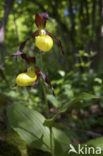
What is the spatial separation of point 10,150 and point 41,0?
300cm

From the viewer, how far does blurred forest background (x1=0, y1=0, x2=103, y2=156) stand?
5.34 ft

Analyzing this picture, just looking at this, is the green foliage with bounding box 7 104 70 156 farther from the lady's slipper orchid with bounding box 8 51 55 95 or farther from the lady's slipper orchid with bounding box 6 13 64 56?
the lady's slipper orchid with bounding box 6 13 64 56

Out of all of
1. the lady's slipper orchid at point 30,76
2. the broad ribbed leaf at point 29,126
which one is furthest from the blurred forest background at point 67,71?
the broad ribbed leaf at point 29,126

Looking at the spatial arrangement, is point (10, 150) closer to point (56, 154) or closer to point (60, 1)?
point (56, 154)

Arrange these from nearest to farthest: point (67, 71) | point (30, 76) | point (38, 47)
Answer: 1. point (38, 47)
2. point (30, 76)
3. point (67, 71)

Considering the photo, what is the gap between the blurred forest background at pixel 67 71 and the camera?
5.34ft

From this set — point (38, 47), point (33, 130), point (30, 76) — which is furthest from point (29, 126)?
point (38, 47)

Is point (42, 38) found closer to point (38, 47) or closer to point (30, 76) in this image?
point (38, 47)

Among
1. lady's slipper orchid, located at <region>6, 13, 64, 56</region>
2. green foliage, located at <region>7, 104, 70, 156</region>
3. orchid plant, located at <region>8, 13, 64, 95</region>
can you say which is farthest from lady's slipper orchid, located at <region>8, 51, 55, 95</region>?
green foliage, located at <region>7, 104, 70, 156</region>

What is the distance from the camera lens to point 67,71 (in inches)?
106

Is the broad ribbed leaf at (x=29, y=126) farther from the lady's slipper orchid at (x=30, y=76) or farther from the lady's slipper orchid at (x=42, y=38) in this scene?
the lady's slipper orchid at (x=42, y=38)

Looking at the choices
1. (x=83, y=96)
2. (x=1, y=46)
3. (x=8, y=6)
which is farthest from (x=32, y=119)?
(x=8, y=6)

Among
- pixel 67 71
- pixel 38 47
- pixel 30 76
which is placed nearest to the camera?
pixel 38 47

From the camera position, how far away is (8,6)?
192cm
